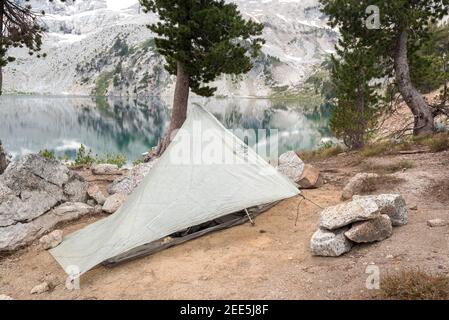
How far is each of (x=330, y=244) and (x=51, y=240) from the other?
22.0 ft

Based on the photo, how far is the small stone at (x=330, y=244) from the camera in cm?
754

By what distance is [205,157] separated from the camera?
10.3 metres

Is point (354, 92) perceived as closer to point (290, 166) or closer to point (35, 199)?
point (290, 166)

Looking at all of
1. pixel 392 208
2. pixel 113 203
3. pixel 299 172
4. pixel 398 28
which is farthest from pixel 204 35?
pixel 392 208

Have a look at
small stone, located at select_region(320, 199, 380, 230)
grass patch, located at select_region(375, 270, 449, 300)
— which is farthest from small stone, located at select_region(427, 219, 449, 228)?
grass patch, located at select_region(375, 270, 449, 300)

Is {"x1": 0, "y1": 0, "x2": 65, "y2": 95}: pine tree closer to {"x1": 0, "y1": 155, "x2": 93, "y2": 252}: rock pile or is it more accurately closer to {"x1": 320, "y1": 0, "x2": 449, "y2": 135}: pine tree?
{"x1": 0, "y1": 155, "x2": 93, "y2": 252}: rock pile

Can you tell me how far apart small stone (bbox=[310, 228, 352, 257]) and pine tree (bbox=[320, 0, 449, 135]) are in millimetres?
14394

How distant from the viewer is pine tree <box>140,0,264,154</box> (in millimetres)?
17234

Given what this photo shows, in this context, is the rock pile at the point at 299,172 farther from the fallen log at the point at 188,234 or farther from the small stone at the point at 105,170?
the small stone at the point at 105,170

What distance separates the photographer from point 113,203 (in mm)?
12328

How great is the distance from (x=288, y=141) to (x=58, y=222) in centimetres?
3969

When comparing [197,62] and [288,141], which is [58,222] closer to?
[197,62]

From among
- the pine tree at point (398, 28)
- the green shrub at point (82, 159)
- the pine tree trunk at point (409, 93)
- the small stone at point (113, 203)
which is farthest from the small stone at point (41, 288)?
the pine tree trunk at point (409, 93)
